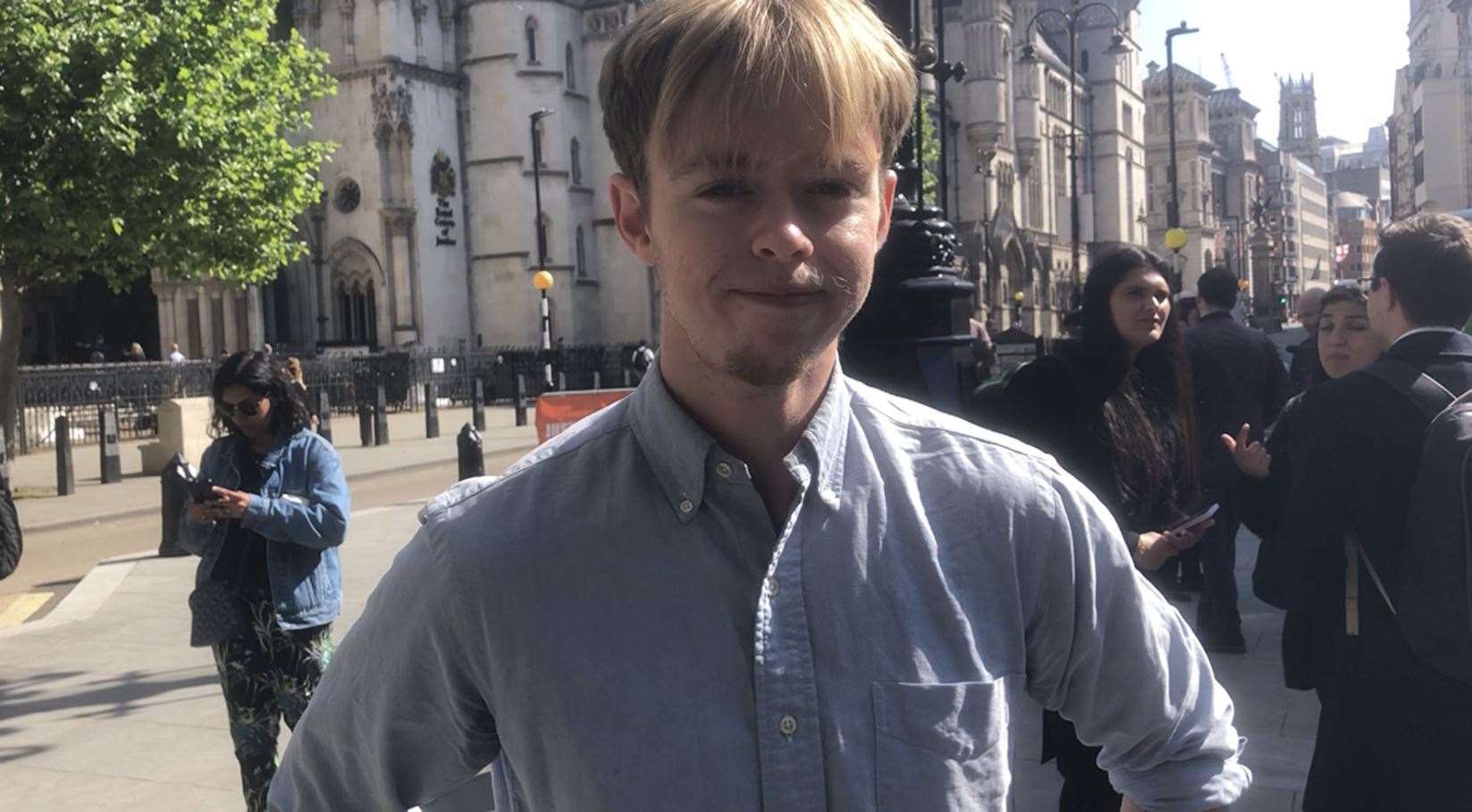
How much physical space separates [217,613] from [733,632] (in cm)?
377

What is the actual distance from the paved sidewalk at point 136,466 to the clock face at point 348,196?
633 inches

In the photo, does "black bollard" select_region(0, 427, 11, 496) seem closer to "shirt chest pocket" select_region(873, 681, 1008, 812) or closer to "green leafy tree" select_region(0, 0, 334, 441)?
"green leafy tree" select_region(0, 0, 334, 441)

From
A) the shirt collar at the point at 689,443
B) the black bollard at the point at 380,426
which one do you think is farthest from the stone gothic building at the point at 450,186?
the shirt collar at the point at 689,443

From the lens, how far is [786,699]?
54.1 inches

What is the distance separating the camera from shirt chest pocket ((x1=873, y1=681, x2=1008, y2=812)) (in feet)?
4.56

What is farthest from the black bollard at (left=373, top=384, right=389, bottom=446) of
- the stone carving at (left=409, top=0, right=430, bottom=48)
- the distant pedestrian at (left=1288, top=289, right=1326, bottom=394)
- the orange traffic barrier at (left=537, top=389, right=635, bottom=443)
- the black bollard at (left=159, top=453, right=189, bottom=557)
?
the stone carving at (left=409, top=0, right=430, bottom=48)

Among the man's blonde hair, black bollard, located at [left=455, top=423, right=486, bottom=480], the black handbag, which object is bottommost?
the black handbag

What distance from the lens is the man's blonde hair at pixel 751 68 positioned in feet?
4.51

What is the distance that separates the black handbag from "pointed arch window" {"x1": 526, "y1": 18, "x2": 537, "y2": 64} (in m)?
43.4

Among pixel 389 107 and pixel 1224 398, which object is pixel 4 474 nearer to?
pixel 1224 398

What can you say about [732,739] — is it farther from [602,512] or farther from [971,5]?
[971,5]

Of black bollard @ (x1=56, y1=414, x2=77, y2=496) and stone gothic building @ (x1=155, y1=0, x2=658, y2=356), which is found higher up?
stone gothic building @ (x1=155, y1=0, x2=658, y2=356)

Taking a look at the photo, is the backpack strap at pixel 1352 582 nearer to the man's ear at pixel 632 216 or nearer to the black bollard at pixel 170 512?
the man's ear at pixel 632 216

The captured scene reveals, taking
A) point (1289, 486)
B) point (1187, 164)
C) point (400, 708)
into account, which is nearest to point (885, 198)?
point (400, 708)
